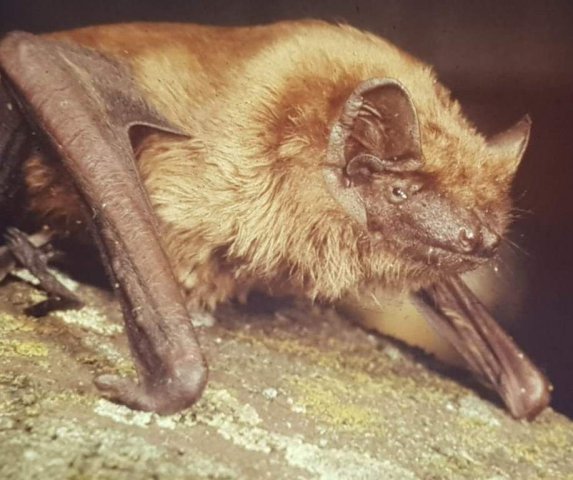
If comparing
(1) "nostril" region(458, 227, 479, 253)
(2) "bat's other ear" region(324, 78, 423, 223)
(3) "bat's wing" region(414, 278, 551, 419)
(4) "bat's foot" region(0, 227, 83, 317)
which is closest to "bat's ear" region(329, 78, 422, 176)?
(2) "bat's other ear" region(324, 78, 423, 223)

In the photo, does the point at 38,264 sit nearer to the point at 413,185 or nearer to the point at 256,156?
the point at 256,156

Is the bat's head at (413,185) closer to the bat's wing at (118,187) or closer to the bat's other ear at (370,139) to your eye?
the bat's other ear at (370,139)

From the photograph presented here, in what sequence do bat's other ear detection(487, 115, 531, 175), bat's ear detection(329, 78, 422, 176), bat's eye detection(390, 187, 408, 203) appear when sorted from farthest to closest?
1. bat's other ear detection(487, 115, 531, 175)
2. bat's eye detection(390, 187, 408, 203)
3. bat's ear detection(329, 78, 422, 176)

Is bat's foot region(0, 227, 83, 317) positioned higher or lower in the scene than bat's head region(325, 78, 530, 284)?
lower

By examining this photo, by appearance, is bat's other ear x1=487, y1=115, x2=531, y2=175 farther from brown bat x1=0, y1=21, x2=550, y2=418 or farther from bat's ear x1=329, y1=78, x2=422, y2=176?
bat's ear x1=329, y1=78, x2=422, y2=176

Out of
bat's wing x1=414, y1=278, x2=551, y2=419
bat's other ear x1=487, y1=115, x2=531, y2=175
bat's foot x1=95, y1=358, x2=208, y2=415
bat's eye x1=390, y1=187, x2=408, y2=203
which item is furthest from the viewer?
bat's wing x1=414, y1=278, x2=551, y2=419

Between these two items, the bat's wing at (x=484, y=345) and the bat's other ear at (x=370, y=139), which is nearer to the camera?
the bat's other ear at (x=370, y=139)

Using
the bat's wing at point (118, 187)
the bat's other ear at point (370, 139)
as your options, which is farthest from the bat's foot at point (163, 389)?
the bat's other ear at point (370, 139)

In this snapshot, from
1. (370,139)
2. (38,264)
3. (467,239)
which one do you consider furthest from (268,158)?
(38,264)
